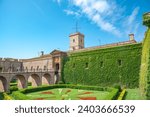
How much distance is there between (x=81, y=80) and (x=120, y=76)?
6.57 metres

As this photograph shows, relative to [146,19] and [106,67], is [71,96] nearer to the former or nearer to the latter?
[106,67]

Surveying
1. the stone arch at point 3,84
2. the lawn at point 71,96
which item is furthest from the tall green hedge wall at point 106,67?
the stone arch at point 3,84

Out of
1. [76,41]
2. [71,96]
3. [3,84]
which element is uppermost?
[76,41]

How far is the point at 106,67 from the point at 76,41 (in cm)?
2061

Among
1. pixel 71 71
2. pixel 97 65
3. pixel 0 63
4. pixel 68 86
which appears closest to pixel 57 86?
pixel 68 86

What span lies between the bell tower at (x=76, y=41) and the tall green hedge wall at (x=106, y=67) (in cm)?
1417

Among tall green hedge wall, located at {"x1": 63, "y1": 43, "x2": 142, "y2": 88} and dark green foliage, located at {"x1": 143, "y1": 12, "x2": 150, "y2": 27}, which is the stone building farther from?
dark green foliage, located at {"x1": 143, "y1": 12, "x2": 150, "y2": 27}

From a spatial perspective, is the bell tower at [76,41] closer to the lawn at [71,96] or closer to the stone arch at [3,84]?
the stone arch at [3,84]

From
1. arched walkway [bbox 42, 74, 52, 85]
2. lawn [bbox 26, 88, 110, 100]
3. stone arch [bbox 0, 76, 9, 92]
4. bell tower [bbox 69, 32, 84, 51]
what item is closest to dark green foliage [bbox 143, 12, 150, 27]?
lawn [bbox 26, 88, 110, 100]

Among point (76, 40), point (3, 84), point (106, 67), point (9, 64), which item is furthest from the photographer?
point (76, 40)

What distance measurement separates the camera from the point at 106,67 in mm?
→ 23031

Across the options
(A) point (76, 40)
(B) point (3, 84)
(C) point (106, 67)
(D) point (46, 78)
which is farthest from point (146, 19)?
(A) point (76, 40)

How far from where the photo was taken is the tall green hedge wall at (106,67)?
20.7 meters

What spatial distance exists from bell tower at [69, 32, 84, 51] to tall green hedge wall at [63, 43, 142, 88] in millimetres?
14166
